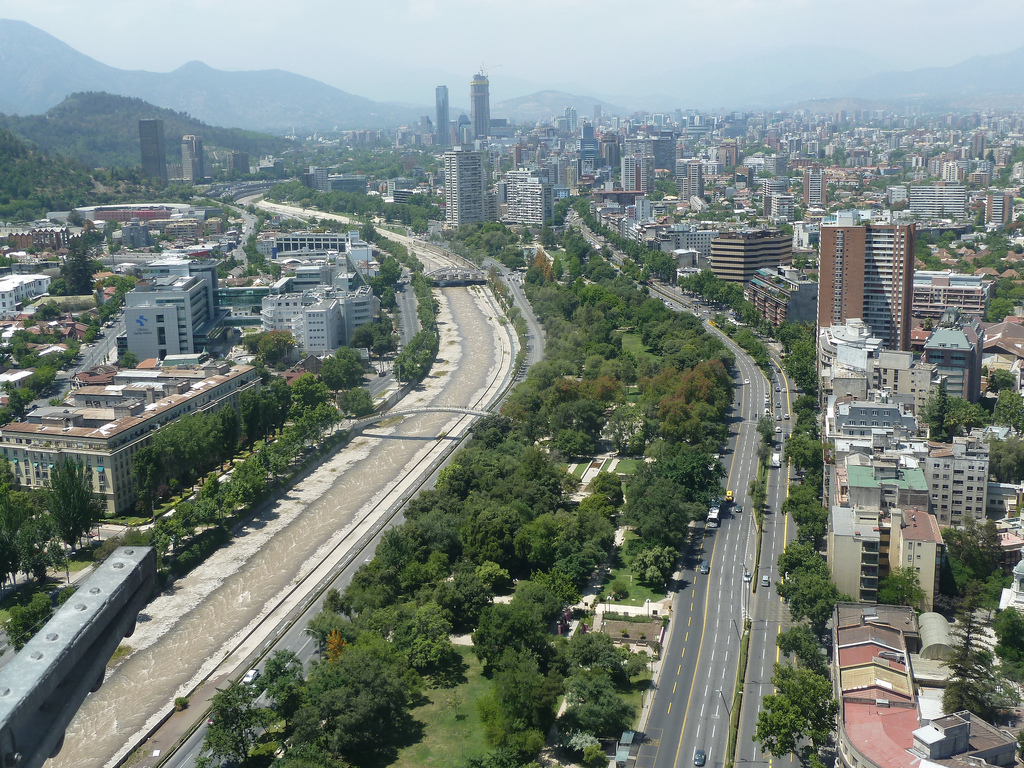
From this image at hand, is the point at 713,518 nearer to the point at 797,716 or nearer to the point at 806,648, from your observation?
the point at 806,648

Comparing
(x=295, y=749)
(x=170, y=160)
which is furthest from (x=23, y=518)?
(x=170, y=160)

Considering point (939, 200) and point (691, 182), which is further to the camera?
point (691, 182)

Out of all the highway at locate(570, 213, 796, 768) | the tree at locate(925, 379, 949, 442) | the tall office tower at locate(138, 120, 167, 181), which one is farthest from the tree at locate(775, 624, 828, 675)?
the tall office tower at locate(138, 120, 167, 181)

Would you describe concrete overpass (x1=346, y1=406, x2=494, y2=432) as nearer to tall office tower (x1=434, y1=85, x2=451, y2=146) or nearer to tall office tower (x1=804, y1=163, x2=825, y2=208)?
tall office tower (x1=804, y1=163, x2=825, y2=208)

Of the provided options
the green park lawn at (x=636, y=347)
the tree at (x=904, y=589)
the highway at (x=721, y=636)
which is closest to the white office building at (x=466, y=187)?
the green park lawn at (x=636, y=347)

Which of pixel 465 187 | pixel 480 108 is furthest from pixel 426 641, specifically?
pixel 480 108

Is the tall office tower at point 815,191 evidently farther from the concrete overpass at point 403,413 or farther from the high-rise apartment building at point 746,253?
the concrete overpass at point 403,413
